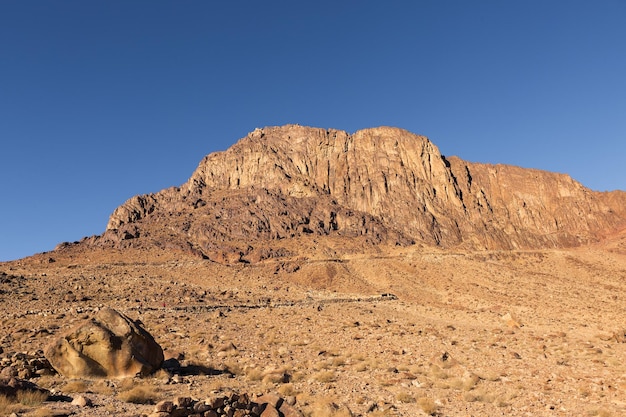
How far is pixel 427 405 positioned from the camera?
11875 mm

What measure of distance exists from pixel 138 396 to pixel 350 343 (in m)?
12.4

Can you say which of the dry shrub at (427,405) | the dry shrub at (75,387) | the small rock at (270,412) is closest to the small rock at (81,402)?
the dry shrub at (75,387)

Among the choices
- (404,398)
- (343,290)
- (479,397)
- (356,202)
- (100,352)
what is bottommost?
(479,397)

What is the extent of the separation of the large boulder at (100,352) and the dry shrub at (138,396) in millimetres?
2323

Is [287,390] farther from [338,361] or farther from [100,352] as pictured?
[100,352]

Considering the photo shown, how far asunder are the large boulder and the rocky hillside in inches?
2525

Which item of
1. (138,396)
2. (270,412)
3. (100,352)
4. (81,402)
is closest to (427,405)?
(270,412)

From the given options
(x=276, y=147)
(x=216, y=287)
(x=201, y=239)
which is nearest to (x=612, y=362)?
(x=216, y=287)

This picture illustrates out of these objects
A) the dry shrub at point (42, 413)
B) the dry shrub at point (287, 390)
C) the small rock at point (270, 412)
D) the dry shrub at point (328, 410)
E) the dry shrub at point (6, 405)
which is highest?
the dry shrub at point (6, 405)

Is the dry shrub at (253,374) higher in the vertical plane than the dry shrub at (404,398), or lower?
higher

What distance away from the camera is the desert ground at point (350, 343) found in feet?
39.9

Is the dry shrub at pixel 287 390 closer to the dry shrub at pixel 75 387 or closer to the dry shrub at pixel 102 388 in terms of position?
the dry shrub at pixel 102 388

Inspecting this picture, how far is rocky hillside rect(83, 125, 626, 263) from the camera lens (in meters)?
88.0

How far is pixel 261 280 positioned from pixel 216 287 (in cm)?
926
